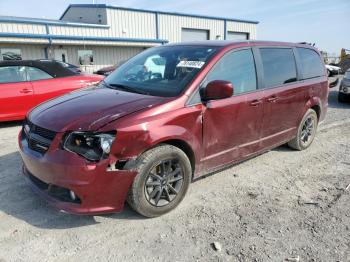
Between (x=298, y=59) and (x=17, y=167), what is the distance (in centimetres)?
447

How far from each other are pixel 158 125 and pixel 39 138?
3.81 feet

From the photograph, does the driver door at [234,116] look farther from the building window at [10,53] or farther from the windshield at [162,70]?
the building window at [10,53]

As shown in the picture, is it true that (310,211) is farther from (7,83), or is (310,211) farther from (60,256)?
(7,83)

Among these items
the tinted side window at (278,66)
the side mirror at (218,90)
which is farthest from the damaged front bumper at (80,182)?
the tinted side window at (278,66)

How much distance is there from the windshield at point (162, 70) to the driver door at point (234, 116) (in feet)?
0.80

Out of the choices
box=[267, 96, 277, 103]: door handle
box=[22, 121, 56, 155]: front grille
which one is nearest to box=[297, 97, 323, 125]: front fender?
box=[267, 96, 277, 103]: door handle

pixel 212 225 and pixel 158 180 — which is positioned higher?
pixel 158 180

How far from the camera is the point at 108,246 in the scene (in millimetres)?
2918

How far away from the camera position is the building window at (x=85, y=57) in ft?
77.3

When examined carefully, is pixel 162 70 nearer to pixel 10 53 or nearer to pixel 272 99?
pixel 272 99

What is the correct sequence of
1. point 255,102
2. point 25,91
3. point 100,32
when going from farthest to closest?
1. point 100,32
2. point 25,91
3. point 255,102

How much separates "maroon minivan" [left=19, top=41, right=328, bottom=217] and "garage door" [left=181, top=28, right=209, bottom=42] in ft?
91.7

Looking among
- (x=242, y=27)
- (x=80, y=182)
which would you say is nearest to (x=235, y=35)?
(x=242, y=27)

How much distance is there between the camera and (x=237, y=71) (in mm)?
3990
